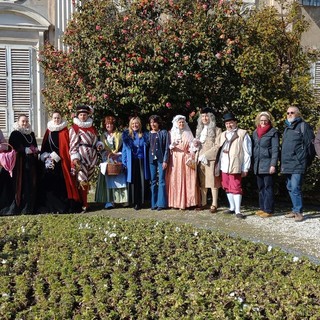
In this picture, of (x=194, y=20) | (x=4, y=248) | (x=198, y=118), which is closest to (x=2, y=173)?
(x=4, y=248)

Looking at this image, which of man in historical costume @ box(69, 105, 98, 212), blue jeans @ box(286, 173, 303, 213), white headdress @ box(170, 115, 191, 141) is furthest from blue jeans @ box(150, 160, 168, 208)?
blue jeans @ box(286, 173, 303, 213)

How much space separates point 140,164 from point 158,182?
0.42m

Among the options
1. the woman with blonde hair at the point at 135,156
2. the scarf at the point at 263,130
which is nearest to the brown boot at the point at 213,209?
the woman with blonde hair at the point at 135,156

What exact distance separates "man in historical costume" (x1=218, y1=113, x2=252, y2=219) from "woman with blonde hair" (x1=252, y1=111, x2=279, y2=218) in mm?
134

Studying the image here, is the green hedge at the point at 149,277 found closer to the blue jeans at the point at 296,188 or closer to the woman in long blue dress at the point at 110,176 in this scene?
the blue jeans at the point at 296,188

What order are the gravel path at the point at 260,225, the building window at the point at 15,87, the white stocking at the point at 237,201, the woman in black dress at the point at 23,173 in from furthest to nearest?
the building window at the point at 15,87 → the woman in black dress at the point at 23,173 → the white stocking at the point at 237,201 → the gravel path at the point at 260,225

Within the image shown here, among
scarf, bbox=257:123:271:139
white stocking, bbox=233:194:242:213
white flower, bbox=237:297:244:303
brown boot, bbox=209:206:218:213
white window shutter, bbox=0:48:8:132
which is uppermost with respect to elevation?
white window shutter, bbox=0:48:8:132

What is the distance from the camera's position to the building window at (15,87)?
37.5ft

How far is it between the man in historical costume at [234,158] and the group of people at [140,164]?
15 millimetres

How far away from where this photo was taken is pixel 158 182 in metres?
8.00

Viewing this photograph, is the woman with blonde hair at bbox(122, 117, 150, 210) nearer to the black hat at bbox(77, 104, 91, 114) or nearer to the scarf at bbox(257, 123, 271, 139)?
the black hat at bbox(77, 104, 91, 114)

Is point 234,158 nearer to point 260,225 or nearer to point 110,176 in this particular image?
point 260,225

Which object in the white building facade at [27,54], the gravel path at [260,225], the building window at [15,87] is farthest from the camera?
the building window at [15,87]

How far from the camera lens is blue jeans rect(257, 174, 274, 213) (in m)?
7.31
